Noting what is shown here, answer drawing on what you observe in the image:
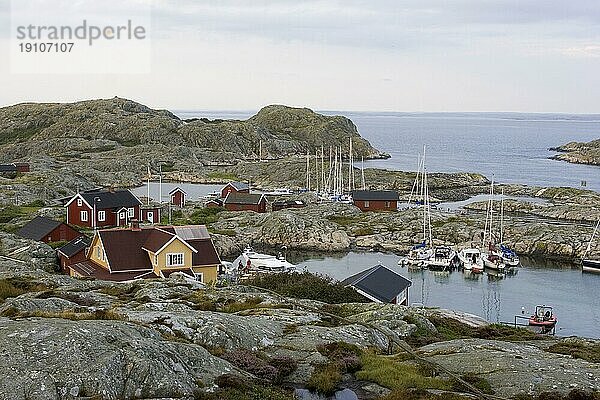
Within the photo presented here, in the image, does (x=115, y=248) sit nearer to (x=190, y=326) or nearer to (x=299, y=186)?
(x=190, y=326)

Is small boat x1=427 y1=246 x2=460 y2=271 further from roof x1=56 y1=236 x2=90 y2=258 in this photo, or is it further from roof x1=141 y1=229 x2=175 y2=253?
roof x1=56 y1=236 x2=90 y2=258

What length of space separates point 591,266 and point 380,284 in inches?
1153

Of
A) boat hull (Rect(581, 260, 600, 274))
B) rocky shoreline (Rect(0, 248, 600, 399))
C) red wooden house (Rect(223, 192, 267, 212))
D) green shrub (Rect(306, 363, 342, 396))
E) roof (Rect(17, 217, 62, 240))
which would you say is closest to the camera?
rocky shoreline (Rect(0, 248, 600, 399))

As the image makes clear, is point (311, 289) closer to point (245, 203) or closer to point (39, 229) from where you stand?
point (39, 229)

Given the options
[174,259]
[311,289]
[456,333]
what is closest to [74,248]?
[174,259]

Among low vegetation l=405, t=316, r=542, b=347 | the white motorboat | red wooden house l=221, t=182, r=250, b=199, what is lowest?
the white motorboat

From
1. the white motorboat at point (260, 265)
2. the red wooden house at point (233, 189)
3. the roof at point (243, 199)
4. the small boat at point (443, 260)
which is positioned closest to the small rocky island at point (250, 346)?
the white motorboat at point (260, 265)

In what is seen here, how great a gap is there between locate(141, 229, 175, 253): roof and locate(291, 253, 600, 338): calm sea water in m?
19.4

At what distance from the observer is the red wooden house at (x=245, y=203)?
81750 mm

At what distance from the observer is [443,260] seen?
6044 centimetres

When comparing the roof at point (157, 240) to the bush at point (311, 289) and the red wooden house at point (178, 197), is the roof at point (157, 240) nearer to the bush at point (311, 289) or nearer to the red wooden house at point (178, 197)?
the bush at point (311, 289)

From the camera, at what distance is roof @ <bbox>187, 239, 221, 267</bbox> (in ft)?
135

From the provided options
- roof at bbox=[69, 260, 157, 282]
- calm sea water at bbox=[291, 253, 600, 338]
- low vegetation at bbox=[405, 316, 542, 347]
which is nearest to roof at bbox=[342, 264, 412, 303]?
calm sea water at bbox=[291, 253, 600, 338]

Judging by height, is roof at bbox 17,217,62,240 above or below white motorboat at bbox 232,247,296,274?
above
